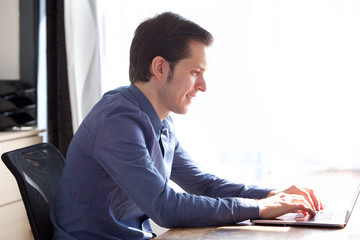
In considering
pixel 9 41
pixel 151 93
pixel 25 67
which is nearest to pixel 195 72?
pixel 151 93

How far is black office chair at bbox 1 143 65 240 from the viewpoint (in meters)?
1.53

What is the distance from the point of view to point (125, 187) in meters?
1.43

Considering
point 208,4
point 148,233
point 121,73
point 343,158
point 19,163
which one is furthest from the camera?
point 121,73

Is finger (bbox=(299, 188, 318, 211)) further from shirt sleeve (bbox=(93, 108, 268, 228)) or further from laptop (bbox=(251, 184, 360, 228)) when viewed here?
shirt sleeve (bbox=(93, 108, 268, 228))

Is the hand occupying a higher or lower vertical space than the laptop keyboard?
higher

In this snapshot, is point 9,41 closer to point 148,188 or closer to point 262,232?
point 148,188

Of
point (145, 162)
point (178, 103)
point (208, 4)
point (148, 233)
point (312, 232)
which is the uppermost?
point (208, 4)

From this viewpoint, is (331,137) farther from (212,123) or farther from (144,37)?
(144,37)

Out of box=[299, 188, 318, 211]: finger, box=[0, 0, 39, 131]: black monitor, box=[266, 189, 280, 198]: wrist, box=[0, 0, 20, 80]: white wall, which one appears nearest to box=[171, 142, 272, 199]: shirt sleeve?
box=[266, 189, 280, 198]: wrist

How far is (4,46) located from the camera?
308cm

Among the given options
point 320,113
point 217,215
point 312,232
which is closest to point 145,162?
point 217,215

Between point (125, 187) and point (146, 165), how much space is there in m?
0.09

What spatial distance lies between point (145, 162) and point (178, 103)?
0.34 metres

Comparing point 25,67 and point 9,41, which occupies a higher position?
point 9,41
